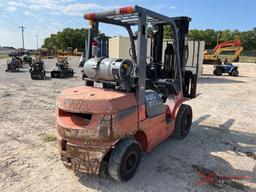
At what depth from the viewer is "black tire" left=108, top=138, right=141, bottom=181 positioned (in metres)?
3.53

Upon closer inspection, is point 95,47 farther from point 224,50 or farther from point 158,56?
point 224,50

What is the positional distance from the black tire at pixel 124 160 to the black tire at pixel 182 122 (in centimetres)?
159

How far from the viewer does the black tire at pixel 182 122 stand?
5.22m

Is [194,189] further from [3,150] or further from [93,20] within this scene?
[3,150]

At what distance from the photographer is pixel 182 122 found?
531 centimetres

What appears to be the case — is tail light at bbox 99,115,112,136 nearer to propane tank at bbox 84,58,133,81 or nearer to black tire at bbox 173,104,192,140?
propane tank at bbox 84,58,133,81

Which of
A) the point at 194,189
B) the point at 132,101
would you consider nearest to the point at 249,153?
the point at 194,189

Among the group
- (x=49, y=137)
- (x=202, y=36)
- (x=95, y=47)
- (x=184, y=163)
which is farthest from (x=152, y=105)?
(x=202, y=36)

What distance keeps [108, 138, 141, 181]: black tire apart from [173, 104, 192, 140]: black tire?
159 centimetres

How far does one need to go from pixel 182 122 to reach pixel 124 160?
2087mm

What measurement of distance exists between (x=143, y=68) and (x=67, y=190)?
1.98 metres

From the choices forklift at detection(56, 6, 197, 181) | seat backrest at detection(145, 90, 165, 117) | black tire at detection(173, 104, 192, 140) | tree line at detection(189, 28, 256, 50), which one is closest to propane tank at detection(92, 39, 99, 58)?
forklift at detection(56, 6, 197, 181)

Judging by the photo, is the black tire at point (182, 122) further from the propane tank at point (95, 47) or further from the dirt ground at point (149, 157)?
the propane tank at point (95, 47)

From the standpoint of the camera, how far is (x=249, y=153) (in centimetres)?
498
